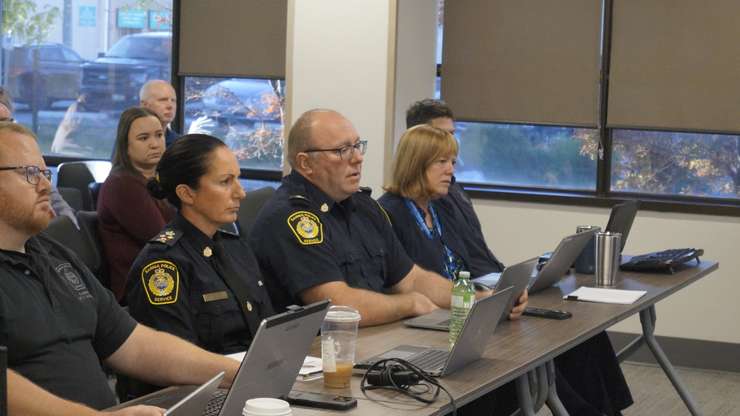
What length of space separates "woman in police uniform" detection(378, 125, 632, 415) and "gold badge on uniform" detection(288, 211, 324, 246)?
2.81 ft

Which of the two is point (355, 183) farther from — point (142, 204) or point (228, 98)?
point (228, 98)

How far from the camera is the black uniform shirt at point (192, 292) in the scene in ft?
9.60

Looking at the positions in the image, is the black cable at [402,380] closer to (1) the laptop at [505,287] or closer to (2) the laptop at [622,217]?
(1) the laptop at [505,287]

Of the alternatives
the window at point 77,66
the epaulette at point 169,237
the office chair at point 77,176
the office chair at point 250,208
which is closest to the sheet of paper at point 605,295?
the office chair at point 250,208

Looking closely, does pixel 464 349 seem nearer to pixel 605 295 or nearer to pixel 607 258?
pixel 605 295

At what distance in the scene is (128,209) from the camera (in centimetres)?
475

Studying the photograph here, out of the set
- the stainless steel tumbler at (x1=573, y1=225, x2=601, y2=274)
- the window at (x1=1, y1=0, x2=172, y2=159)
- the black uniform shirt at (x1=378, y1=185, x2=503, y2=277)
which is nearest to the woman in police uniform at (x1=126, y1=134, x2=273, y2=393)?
the black uniform shirt at (x1=378, y1=185, x2=503, y2=277)

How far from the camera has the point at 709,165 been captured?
6.23 meters

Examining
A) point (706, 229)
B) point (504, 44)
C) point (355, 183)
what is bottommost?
point (706, 229)

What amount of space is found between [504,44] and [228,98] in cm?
185

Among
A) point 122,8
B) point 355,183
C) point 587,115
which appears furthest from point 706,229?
point 122,8

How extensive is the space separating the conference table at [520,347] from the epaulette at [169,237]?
0.48 m

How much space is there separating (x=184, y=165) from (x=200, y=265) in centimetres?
32

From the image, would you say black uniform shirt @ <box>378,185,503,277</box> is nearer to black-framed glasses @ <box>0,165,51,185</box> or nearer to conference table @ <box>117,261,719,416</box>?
conference table @ <box>117,261,719,416</box>
